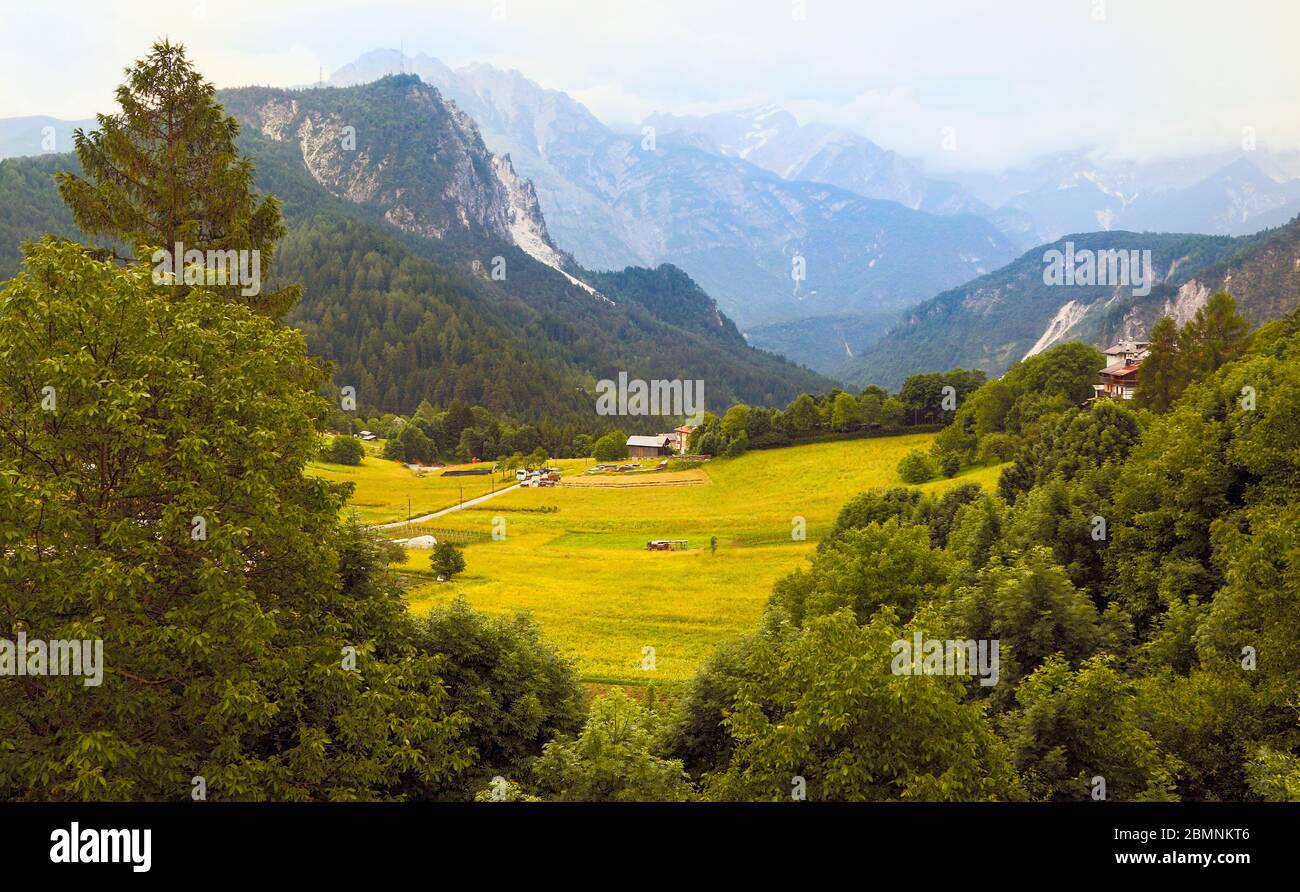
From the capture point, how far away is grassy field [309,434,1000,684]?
48969mm

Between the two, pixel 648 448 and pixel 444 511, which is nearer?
pixel 444 511

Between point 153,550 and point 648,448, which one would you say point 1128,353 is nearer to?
point 648,448

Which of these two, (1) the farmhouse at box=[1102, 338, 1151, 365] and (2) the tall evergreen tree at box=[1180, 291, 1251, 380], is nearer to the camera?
(2) the tall evergreen tree at box=[1180, 291, 1251, 380]

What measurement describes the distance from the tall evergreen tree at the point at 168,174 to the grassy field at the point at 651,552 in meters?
21.3

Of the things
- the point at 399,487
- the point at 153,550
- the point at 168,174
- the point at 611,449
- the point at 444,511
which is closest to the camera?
the point at 153,550

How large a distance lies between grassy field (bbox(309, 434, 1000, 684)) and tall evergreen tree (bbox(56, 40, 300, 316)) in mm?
21321

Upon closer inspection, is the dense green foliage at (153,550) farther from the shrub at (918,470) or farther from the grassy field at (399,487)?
the shrub at (918,470)

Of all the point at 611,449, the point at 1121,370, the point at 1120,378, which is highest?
the point at 1121,370

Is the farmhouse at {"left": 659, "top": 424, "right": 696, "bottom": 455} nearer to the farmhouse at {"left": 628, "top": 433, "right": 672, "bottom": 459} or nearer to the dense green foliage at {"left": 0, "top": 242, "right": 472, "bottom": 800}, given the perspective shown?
the farmhouse at {"left": 628, "top": 433, "right": 672, "bottom": 459}

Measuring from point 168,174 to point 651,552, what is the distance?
55.7 m

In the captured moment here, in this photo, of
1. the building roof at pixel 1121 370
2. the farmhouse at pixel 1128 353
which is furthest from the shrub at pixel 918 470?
the farmhouse at pixel 1128 353

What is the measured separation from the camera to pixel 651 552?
2977 inches

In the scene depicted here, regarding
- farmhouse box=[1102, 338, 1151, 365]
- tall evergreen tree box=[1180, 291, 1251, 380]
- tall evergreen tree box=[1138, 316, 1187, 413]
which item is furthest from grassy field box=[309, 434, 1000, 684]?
farmhouse box=[1102, 338, 1151, 365]

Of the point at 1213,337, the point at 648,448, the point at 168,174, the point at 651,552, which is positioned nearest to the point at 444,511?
the point at 651,552
